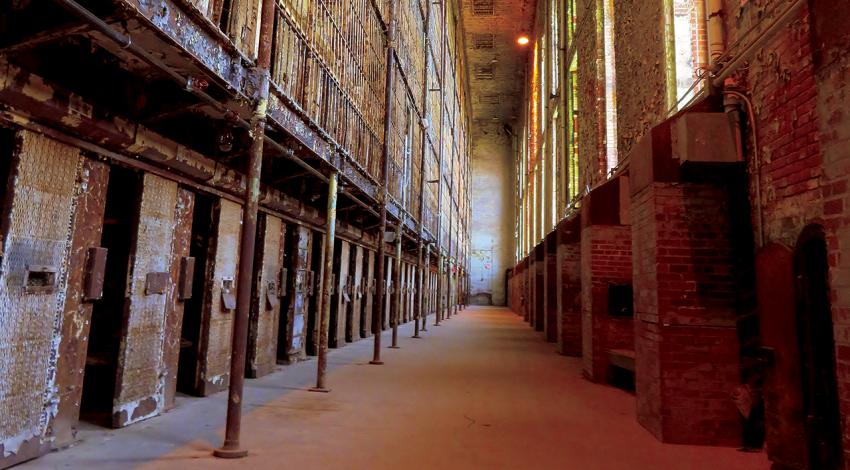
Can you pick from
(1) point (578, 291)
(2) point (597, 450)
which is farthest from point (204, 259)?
(1) point (578, 291)

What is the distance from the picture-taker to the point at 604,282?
727cm

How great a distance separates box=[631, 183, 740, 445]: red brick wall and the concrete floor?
0.77ft

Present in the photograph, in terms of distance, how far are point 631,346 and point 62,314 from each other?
6579mm

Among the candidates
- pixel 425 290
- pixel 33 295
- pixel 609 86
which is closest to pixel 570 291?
pixel 609 86

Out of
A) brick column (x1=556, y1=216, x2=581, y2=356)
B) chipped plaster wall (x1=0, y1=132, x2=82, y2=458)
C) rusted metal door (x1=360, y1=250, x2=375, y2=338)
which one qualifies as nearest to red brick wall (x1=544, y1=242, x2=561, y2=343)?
brick column (x1=556, y1=216, x2=581, y2=356)

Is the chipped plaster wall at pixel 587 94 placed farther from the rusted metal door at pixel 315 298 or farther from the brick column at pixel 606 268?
the rusted metal door at pixel 315 298

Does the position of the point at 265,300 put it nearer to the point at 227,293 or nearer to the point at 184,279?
the point at 227,293

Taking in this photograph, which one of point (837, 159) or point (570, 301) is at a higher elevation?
point (837, 159)

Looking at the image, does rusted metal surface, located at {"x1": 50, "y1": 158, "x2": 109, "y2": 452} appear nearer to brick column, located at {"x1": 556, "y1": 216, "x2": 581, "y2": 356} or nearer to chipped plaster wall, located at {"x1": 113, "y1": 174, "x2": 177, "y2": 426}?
chipped plaster wall, located at {"x1": 113, "y1": 174, "x2": 177, "y2": 426}

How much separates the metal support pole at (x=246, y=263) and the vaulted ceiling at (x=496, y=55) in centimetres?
2215

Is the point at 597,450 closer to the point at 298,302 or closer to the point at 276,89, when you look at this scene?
the point at 276,89

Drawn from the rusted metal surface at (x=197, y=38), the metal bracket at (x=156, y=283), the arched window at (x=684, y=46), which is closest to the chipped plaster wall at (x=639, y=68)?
the arched window at (x=684, y=46)

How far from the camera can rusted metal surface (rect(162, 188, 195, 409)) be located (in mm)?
4559

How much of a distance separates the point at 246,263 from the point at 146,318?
1259 millimetres
